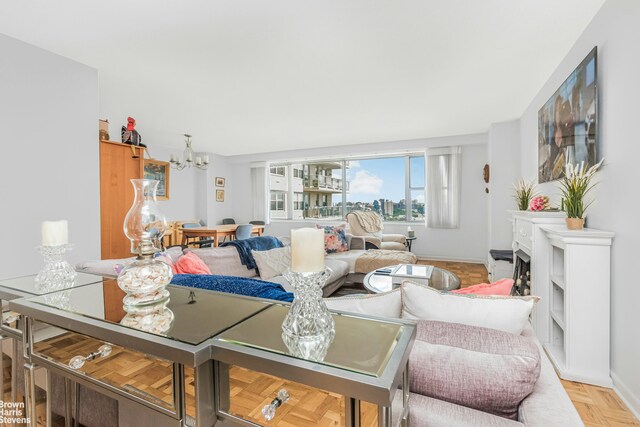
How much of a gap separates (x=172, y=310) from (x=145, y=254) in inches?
8.1

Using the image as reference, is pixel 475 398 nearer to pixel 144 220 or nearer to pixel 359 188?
pixel 144 220

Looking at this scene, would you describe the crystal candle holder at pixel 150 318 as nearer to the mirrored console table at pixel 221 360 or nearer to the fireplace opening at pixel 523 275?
the mirrored console table at pixel 221 360

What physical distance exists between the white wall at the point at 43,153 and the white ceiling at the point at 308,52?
0.21 meters

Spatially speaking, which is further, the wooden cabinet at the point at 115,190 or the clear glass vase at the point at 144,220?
the wooden cabinet at the point at 115,190

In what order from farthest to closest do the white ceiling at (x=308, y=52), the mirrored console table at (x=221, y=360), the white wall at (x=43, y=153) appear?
the white wall at (x=43, y=153)
the white ceiling at (x=308, y=52)
the mirrored console table at (x=221, y=360)

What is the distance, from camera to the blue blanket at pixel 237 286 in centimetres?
139

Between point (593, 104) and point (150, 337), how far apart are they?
283 centimetres

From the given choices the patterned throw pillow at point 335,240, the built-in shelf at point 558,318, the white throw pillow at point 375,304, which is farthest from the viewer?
the patterned throw pillow at point 335,240

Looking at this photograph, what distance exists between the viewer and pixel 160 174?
6359mm

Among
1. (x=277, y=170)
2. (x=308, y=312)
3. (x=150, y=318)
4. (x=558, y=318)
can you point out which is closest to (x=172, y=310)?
(x=150, y=318)

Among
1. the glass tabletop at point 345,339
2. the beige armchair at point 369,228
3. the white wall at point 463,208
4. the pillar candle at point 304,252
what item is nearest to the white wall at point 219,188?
the white wall at point 463,208

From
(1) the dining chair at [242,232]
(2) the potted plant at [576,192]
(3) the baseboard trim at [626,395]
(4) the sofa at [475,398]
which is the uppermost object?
(2) the potted plant at [576,192]

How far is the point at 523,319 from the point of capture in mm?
→ 1104

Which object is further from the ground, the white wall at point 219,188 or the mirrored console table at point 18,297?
the white wall at point 219,188
